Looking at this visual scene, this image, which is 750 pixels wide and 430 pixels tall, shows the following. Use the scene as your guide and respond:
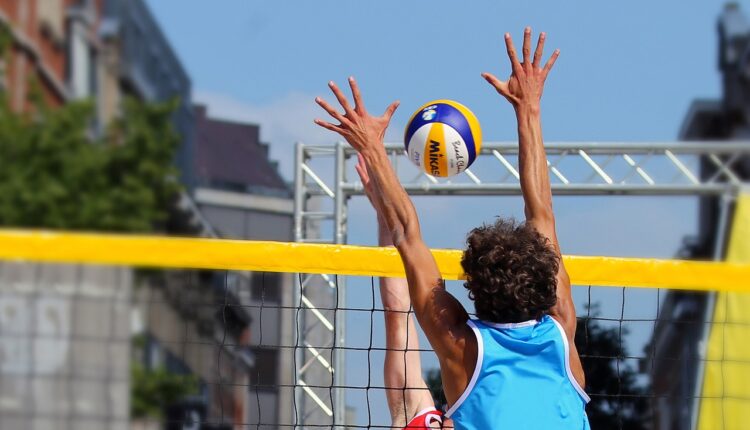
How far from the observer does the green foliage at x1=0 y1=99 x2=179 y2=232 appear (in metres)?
12.2

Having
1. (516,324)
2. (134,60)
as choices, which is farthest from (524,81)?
(134,60)

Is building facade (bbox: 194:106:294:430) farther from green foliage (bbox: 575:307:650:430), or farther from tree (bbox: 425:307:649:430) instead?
green foliage (bbox: 575:307:650:430)

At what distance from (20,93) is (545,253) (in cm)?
1391

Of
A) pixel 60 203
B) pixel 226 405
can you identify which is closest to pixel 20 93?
pixel 60 203

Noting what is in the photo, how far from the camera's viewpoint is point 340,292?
242 inches

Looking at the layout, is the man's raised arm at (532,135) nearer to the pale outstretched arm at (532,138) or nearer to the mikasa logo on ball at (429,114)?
the pale outstretched arm at (532,138)

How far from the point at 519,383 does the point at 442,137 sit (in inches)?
51.3

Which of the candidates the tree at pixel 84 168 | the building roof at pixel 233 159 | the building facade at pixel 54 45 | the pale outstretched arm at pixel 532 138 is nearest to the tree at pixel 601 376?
the pale outstretched arm at pixel 532 138

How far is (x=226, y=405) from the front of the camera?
13.9m

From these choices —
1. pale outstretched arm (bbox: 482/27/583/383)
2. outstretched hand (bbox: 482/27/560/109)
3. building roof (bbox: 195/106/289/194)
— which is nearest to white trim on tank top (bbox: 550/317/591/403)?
pale outstretched arm (bbox: 482/27/583/383)

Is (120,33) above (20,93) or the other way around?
above

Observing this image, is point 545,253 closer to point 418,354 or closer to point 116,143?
point 418,354

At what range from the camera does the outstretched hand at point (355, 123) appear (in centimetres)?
280

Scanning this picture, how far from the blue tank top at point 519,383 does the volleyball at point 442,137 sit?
1.17m
